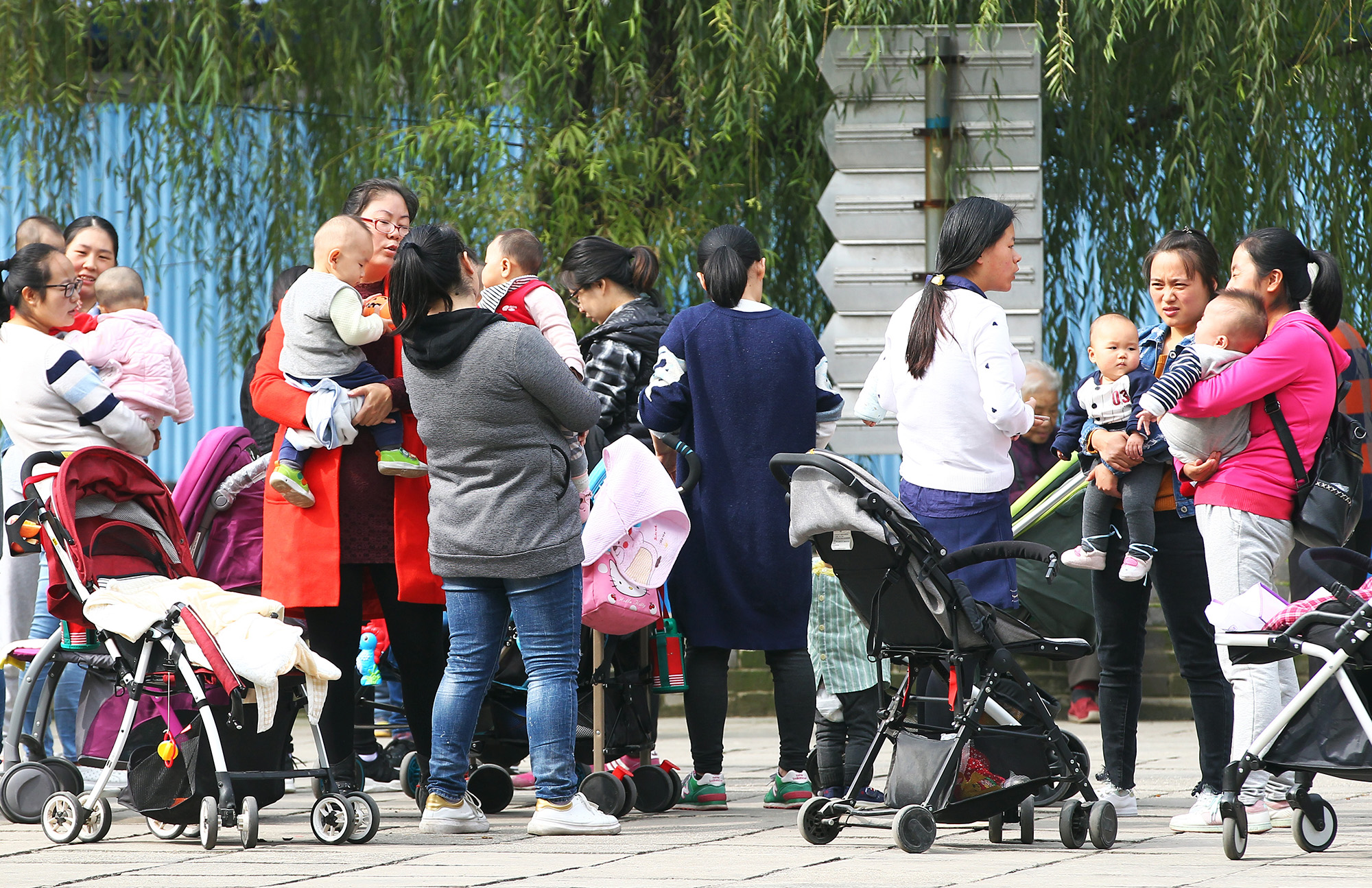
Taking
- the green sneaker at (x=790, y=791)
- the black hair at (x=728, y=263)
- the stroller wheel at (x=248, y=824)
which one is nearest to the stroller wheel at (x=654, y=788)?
the green sneaker at (x=790, y=791)

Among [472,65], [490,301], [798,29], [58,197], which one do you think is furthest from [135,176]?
[490,301]

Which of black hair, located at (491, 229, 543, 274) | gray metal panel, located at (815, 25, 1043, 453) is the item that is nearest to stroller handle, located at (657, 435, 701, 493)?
black hair, located at (491, 229, 543, 274)

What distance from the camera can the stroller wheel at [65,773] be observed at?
5.47 metres

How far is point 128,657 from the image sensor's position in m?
5.01

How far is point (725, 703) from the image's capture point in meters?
5.67

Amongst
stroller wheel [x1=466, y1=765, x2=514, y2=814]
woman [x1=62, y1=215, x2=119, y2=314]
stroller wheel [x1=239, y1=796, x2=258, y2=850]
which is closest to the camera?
stroller wheel [x1=239, y1=796, x2=258, y2=850]

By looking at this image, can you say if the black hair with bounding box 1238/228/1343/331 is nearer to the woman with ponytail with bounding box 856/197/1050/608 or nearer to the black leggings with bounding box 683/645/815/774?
the woman with ponytail with bounding box 856/197/1050/608

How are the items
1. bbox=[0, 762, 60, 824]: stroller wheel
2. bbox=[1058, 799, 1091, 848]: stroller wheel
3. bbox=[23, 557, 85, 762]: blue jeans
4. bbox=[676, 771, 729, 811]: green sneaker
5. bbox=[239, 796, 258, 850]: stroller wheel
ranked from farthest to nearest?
bbox=[23, 557, 85, 762]: blue jeans → bbox=[676, 771, 729, 811]: green sneaker → bbox=[0, 762, 60, 824]: stroller wheel → bbox=[239, 796, 258, 850]: stroller wheel → bbox=[1058, 799, 1091, 848]: stroller wheel

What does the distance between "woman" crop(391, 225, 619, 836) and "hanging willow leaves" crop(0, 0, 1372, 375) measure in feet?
10.8

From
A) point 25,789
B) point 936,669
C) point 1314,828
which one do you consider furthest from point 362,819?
point 1314,828

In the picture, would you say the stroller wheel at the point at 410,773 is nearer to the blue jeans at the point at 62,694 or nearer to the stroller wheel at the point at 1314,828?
the blue jeans at the point at 62,694

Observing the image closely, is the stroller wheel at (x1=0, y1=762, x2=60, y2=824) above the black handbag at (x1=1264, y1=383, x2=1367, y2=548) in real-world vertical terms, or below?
below

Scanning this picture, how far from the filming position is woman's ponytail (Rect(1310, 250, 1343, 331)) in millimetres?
5547

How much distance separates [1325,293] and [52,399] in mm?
4203
